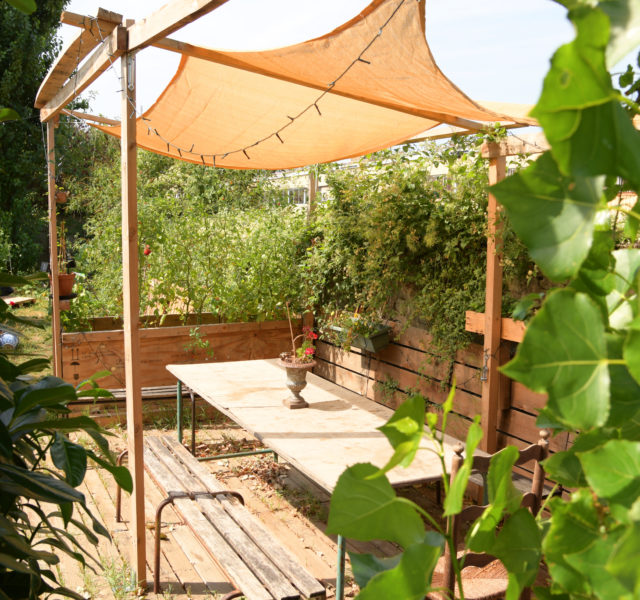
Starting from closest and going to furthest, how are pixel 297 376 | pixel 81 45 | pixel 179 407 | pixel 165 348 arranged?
pixel 81 45 → pixel 297 376 → pixel 179 407 → pixel 165 348

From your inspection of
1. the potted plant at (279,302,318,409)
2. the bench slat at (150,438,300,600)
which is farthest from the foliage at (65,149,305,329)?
the bench slat at (150,438,300,600)

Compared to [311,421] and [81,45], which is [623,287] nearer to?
[311,421]

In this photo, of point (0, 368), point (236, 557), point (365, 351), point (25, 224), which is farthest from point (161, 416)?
point (25, 224)

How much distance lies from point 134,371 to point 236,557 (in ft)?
3.27

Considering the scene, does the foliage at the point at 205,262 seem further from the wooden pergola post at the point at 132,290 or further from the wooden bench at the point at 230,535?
the wooden pergola post at the point at 132,290

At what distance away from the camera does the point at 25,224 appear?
37.1 ft

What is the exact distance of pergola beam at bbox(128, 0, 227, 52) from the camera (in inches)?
86.4

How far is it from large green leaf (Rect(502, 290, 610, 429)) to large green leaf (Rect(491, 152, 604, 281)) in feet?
0.05

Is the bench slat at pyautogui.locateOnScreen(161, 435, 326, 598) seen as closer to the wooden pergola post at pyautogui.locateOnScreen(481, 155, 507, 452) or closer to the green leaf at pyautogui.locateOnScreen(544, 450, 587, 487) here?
the wooden pergola post at pyautogui.locateOnScreen(481, 155, 507, 452)

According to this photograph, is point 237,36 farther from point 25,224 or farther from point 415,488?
point 25,224

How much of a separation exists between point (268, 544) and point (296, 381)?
114cm

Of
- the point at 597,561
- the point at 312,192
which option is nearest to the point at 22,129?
the point at 312,192

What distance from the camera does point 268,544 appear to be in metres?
2.51

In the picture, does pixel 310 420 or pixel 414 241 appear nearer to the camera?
pixel 310 420
